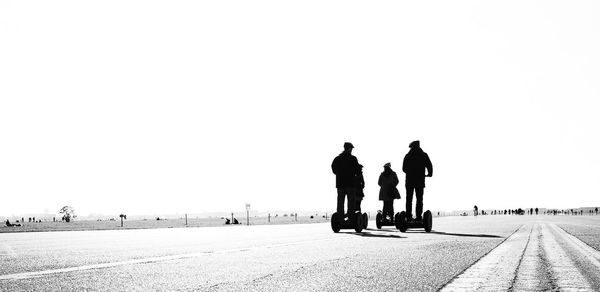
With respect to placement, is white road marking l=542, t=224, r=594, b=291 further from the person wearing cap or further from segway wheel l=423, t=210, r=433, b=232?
the person wearing cap

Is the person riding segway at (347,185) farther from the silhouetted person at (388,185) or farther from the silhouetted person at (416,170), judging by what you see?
the silhouetted person at (388,185)

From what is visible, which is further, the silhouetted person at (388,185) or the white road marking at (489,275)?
the silhouetted person at (388,185)

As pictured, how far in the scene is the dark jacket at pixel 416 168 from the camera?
18.0 m

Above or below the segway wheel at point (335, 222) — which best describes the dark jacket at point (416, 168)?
above

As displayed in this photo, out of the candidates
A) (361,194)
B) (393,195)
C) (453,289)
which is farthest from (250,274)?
(393,195)

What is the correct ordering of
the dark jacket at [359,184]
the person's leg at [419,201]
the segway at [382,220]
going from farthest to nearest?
the segway at [382,220], the dark jacket at [359,184], the person's leg at [419,201]

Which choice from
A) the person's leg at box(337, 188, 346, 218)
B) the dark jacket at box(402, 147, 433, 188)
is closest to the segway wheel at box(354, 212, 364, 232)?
the person's leg at box(337, 188, 346, 218)

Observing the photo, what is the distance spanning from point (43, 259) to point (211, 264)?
7.88 ft

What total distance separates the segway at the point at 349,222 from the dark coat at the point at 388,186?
3961 millimetres

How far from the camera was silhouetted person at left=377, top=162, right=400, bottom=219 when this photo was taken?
72.1 feet

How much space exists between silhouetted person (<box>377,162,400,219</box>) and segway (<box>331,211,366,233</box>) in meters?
3.97

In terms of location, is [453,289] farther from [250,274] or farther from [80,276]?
[80,276]

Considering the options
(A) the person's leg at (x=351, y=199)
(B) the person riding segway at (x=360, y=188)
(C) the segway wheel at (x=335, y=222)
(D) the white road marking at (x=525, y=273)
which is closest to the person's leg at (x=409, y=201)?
(B) the person riding segway at (x=360, y=188)

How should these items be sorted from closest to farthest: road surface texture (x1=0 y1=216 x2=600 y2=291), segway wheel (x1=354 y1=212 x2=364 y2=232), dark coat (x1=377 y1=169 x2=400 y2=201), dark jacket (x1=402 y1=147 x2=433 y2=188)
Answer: road surface texture (x1=0 y1=216 x2=600 y2=291)
segway wheel (x1=354 y1=212 x2=364 y2=232)
dark jacket (x1=402 y1=147 x2=433 y2=188)
dark coat (x1=377 y1=169 x2=400 y2=201)
